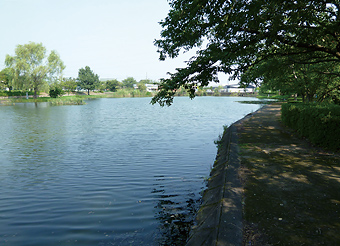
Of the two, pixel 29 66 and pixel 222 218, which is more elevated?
pixel 29 66

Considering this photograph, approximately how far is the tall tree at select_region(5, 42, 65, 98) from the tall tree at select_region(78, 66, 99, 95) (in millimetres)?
44847

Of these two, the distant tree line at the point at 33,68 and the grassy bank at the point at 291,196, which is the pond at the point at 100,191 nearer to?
the grassy bank at the point at 291,196

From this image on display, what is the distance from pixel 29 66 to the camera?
6700 cm

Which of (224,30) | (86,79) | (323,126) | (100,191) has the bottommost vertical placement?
(100,191)

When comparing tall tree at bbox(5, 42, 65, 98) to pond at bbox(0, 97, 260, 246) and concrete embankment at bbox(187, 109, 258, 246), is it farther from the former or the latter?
concrete embankment at bbox(187, 109, 258, 246)

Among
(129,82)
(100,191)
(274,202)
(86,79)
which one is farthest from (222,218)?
(129,82)

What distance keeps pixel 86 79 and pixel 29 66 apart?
4955 cm

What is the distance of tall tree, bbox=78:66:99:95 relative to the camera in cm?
11669

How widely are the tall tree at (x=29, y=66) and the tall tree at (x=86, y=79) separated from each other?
Answer: 44.8 metres

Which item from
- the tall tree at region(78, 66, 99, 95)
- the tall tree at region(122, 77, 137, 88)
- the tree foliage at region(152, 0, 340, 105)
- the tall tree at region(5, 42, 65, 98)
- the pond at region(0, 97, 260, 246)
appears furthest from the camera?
the tall tree at region(122, 77, 137, 88)

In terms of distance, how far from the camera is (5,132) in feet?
69.3

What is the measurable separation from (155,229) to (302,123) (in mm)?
10097

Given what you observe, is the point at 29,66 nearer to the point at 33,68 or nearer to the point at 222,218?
the point at 33,68

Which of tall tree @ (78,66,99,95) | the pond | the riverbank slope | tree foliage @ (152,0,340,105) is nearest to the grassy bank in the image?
the riverbank slope
